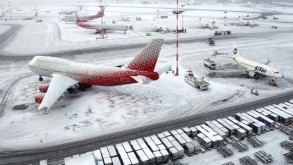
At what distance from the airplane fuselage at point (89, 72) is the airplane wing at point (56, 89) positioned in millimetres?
1751

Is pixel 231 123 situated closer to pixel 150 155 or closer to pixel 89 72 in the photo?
pixel 150 155

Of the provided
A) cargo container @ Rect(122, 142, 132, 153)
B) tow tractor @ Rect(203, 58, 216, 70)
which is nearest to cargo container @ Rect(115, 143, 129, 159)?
cargo container @ Rect(122, 142, 132, 153)

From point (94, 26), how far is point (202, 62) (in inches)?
2642

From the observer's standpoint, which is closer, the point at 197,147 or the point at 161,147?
the point at 161,147

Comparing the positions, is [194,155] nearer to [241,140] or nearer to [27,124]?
[241,140]

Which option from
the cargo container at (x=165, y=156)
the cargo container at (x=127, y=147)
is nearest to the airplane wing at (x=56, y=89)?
the cargo container at (x=127, y=147)

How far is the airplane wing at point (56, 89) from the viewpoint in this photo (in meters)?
43.5

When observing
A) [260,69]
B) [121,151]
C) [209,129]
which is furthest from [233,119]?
[260,69]

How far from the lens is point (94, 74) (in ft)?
169

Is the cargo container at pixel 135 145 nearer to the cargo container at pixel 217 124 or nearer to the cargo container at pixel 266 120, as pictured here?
the cargo container at pixel 217 124

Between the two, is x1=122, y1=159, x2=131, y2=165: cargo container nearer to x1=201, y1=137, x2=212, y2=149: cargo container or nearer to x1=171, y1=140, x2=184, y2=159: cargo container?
x1=171, y1=140, x2=184, y2=159: cargo container

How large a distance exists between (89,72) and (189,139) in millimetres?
25030

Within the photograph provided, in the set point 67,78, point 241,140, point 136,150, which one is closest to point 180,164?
point 136,150

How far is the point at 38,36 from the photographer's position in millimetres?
122062
